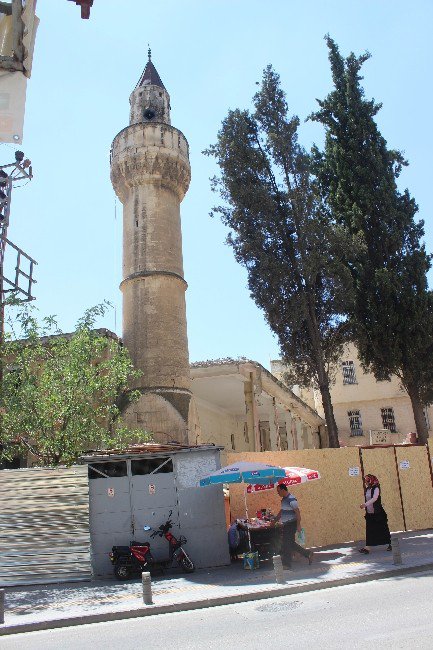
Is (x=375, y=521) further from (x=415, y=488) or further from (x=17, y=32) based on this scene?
(x=17, y=32)

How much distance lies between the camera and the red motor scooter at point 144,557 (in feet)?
37.5

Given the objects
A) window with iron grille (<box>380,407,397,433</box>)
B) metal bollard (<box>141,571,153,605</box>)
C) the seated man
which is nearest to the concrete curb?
metal bollard (<box>141,571,153,605</box>)

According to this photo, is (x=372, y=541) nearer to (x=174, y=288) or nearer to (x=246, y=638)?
(x=246, y=638)

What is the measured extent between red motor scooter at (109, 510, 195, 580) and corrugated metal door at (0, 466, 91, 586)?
3.24 feet

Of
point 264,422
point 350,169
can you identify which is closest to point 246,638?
point 350,169

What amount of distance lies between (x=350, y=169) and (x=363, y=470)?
12097 mm

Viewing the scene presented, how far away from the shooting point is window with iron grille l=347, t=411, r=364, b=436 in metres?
38.5

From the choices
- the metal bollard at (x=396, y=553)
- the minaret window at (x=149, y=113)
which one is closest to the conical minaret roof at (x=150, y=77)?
the minaret window at (x=149, y=113)

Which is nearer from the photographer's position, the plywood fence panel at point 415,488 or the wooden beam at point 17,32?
the wooden beam at point 17,32

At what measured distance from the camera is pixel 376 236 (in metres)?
21.7

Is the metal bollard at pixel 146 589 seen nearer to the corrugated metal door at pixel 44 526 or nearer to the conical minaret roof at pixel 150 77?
the corrugated metal door at pixel 44 526

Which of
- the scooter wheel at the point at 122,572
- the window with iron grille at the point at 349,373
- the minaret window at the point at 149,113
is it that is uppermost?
the minaret window at the point at 149,113

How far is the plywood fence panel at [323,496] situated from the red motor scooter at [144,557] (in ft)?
7.57

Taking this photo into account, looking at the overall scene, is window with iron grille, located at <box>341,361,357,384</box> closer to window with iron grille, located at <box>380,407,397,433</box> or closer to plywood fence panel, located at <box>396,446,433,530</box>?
window with iron grille, located at <box>380,407,397,433</box>
